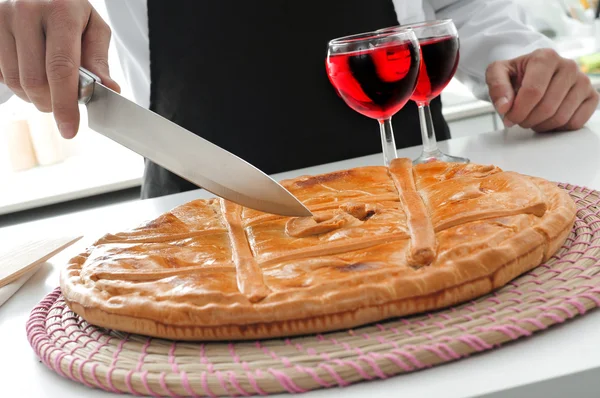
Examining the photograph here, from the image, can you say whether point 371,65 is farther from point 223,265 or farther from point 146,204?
point 146,204

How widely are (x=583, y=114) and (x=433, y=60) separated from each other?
560 mm

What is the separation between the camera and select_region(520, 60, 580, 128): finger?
178 cm

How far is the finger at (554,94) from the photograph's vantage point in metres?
1.78

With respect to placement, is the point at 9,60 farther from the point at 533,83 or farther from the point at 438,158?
the point at 533,83

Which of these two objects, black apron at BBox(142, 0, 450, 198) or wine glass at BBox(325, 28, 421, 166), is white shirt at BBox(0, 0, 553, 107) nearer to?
black apron at BBox(142, 0, 450, 198)

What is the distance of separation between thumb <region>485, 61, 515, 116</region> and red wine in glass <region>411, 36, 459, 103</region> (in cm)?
29

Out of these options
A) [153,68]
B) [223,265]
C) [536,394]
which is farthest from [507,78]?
[536,394]

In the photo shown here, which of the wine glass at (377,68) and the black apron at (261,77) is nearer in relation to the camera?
the wine glass at (377,68)

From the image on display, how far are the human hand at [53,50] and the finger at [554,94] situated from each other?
1.10m

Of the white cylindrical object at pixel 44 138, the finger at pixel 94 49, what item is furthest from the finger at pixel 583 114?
the white cylindrical object at pixel 44 138

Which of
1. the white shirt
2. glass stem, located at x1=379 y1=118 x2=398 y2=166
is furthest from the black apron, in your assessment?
glass stem, located at x1=379 y1=118 x2=398 y2=166

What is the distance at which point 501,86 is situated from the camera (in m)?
1.85

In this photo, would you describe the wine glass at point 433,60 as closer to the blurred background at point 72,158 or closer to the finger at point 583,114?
the finger at point 583,114

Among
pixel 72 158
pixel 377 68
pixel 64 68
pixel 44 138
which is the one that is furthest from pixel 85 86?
pixel 72 158
